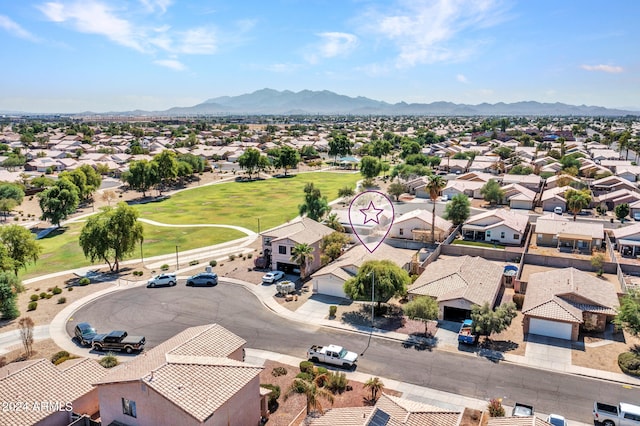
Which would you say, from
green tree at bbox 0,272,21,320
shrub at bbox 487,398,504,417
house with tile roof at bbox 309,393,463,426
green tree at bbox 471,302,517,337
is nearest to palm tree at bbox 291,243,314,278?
green tree at bbox 471,302,517,337

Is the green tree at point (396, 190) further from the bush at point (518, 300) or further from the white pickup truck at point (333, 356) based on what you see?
the white pickup truck at point (333, 356)

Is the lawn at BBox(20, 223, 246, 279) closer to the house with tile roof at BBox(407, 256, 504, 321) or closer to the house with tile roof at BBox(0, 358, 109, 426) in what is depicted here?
the house with tile roof at BBox(0, 358, 109, 426)

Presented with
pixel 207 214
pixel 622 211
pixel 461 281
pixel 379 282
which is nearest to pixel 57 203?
pixel 207 214

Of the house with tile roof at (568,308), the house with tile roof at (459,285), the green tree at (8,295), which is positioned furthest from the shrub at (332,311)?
the green tree at (8,295)

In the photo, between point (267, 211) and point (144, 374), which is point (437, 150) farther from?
point (144, 374)

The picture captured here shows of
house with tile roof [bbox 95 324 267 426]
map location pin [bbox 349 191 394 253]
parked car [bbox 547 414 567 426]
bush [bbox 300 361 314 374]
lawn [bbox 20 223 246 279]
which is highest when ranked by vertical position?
house with tile roof [bbox 95 324 267 426]

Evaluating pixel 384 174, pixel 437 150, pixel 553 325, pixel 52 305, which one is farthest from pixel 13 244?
pixel 437 150

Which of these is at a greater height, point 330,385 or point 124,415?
point 124,415

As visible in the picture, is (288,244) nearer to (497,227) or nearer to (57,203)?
(497,227)
